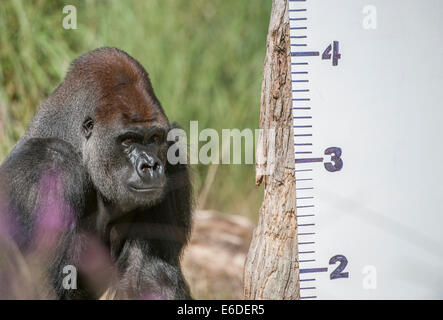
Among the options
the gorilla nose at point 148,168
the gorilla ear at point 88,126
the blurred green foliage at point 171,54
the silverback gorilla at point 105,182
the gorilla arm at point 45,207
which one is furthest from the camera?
the blurred green foliage at point 171,54

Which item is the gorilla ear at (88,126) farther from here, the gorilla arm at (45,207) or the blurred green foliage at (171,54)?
the blurred green foliage at (171,54)

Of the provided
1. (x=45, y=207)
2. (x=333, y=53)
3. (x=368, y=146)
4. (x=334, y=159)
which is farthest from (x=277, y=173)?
(x=45, y=207)

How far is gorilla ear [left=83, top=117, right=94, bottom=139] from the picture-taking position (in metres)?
3.86

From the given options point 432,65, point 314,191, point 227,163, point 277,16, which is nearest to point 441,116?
point 432,65

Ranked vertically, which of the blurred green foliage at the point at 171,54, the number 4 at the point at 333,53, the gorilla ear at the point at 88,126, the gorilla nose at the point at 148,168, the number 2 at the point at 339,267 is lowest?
the number 2 at the point at 339,267

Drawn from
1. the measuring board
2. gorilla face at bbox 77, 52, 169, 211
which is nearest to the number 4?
the measuring board

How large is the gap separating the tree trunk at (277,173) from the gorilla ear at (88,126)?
1.24m

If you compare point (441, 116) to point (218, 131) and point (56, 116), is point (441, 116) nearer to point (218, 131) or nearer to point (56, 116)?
point (56, 116)

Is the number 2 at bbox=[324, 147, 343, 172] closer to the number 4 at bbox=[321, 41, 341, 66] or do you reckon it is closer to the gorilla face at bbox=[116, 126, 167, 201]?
the number 4 at bbox=[321, 41, 341, 66]

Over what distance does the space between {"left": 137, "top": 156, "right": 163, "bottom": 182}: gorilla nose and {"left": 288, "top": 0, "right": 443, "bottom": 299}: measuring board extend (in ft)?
3.60

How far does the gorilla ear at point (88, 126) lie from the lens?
3.86 m

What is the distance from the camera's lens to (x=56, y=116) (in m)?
3.92

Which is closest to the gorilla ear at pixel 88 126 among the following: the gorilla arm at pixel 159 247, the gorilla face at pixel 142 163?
the gorilla face at pixel 142 163

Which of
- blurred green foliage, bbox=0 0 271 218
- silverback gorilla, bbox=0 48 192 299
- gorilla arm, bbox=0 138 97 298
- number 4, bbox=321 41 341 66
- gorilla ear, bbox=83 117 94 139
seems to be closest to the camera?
number 4, bbox=321 41 341 66
